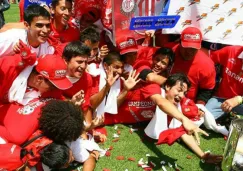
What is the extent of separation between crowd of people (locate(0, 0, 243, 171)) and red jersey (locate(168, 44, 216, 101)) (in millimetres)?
14

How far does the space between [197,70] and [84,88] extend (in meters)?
1.63

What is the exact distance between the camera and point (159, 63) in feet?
14.6

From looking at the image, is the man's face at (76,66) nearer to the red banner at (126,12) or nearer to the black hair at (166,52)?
the red banner at (126,12)

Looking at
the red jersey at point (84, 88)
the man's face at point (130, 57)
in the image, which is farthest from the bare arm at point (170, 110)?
the red jersey at point (84, 88)

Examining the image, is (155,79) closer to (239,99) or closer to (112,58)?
(112,58)

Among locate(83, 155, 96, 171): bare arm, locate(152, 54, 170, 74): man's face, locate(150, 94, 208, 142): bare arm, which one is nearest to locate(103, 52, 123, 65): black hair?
locate(152, 54, 170, 74): man's face

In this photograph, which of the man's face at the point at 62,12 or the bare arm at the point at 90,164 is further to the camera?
the man's face at the point at 62,12

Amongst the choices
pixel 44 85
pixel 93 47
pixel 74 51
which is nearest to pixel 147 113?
pixel 93 47

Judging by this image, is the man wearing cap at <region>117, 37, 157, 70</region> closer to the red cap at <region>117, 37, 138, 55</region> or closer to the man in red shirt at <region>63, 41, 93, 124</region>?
the red cap at <region>117, 37, 138, 55</region>

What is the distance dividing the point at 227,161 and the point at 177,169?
0.91 metres

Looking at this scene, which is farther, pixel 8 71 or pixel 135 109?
pixel 135 109

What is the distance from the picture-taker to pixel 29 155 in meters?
2.88

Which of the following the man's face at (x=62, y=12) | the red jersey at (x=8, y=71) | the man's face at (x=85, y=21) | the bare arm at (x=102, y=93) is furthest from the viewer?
the man's face at (x=85, y=21)

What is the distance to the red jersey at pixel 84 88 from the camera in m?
3.88
